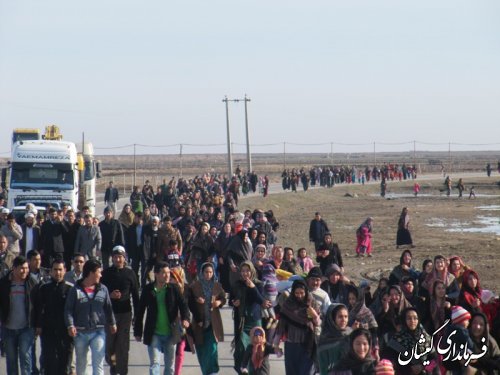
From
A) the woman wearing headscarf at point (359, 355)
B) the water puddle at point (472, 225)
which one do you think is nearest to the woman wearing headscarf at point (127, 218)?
the woman wearing headscarf at point (359, 355)

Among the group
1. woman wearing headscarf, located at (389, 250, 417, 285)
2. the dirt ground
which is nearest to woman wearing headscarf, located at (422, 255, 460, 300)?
woman wearing headscarf, located at (389, 250, 417, 285)

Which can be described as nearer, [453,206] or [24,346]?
[24,346]

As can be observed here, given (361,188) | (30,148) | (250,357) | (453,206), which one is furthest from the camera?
(361,188)

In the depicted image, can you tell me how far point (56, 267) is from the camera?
38.6 feet

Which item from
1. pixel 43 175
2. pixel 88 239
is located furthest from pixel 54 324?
pixel 43 175

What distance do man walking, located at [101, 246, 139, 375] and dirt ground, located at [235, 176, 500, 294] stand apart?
13628 mm

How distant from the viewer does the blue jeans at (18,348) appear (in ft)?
39.2

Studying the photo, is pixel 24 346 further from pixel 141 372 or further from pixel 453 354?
pixel 453 354

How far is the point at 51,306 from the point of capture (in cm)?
1162

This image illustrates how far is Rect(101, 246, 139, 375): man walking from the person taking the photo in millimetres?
12312

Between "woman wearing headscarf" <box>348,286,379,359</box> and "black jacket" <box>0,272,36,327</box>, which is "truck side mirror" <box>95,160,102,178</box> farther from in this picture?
"woman wearing headscarf" <box>348,286,379,359</box>

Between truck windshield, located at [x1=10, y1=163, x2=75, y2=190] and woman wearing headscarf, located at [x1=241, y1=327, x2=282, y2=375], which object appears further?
truck windshield, located at [x1=10, y1=163, x2=75, y2=190]

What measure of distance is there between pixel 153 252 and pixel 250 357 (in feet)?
26.0

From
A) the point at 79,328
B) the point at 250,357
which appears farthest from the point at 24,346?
the point at 250,357
